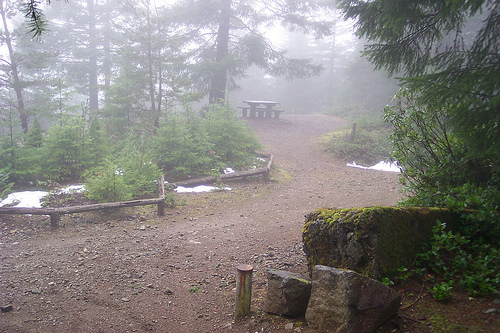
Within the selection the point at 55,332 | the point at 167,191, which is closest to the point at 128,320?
the point at 55,332

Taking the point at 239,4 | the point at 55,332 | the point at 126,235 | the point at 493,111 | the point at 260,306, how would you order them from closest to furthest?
the point at 493,111, the point at 55,332, the point at 260,306, the point at 126,235, the point at 239,4

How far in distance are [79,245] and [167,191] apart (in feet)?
13.0

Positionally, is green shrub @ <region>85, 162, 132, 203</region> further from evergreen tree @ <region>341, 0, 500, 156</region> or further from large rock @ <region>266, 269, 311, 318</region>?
evergreen tree @ <region>341, 0, 500, 156</region>

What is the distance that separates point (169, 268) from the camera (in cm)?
526

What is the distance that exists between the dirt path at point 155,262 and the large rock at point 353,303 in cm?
47

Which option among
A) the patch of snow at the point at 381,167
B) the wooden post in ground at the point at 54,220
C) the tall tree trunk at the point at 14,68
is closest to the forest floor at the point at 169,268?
the wooden post in ground at the point at 54,220

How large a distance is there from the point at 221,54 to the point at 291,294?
19.6 metres

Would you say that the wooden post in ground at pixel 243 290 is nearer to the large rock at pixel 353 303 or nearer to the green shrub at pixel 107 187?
the large rock at pixel 353 303

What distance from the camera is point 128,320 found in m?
3.86

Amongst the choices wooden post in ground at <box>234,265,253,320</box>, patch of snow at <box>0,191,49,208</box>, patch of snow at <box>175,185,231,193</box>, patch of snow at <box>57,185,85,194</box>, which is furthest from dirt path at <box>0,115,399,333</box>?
patch of snow at <box>57,185,85,194</box>

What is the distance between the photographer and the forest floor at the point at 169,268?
3424mm

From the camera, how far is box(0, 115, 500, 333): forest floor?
342 cm

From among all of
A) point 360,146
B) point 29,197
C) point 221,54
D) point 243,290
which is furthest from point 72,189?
point 221,54

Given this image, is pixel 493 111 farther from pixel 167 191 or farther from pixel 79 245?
pixel 167 191
